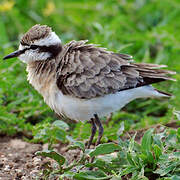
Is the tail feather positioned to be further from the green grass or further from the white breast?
the green grass

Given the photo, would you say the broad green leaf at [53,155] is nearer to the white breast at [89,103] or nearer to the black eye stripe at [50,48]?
the white breast at [89,103]

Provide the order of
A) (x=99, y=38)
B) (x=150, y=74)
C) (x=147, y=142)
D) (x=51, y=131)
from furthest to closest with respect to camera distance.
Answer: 1. (x=99, y=38)
2. (x=51, y=131)
3. (x=150, y=74)
4. (x=147, y=142)

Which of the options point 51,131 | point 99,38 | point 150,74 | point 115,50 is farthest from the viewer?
point 99,38

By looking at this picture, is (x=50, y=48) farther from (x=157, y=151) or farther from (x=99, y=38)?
(x=99, y=38)

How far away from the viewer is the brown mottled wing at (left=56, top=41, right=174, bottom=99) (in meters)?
4.57

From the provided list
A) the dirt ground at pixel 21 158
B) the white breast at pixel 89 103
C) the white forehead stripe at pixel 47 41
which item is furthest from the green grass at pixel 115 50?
the white forehead stripe at pixel 47 41

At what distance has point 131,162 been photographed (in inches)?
159

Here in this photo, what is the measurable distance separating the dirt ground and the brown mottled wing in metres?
0.58

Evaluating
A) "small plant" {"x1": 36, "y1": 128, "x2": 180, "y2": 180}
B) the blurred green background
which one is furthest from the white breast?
"small plant" {"x1": 36, "y1": 128, "x2": 180, "y2": 180}

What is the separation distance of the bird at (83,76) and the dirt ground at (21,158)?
1.66ft

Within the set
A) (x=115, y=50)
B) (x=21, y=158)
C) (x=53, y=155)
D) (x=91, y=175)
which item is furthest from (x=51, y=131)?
(x=115, y=50)

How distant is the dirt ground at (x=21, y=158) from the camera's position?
14.6ft

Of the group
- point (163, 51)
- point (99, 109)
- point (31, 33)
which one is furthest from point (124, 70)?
point (163, 51)

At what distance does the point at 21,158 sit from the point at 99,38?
106 inches
